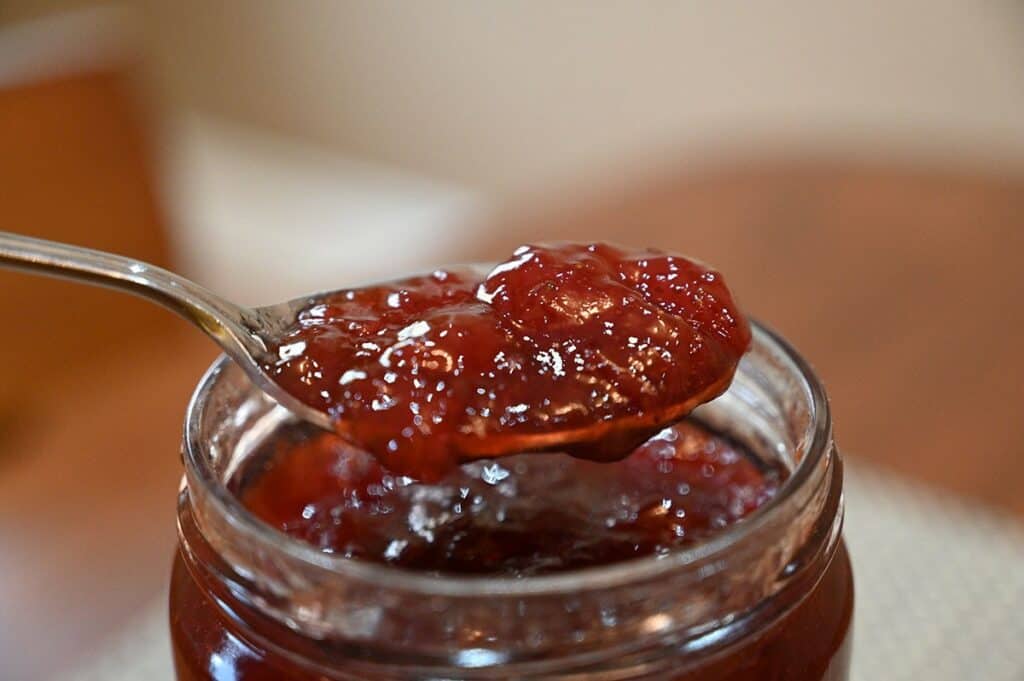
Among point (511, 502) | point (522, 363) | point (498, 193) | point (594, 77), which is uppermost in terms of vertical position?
point (522, 363)

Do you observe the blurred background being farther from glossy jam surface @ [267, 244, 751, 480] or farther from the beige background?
glossy jam surface @ [267, 244, 751, 480]

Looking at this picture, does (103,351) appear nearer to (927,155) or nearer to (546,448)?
(927,155)

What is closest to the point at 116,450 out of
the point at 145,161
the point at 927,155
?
the point at 145,161

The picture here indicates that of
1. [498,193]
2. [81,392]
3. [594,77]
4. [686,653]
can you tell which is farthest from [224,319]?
[498,193]

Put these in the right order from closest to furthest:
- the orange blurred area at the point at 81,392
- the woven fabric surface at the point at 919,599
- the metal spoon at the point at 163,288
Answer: the metal spoon at the point at 163,288 → the woven fabric surface at the point at 919,599 → the orange blurred area at the point at 81,392

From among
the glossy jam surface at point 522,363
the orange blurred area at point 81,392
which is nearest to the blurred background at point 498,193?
the orange blurred area at point 81,392

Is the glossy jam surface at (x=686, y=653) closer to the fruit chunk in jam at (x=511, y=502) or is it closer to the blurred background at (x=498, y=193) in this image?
the fruit chunk in jam at (x=511, y=502)

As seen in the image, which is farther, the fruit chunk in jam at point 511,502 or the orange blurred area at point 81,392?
the orange blurred area at point 81,392

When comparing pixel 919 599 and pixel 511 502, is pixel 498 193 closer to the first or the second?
pixel 919 599
